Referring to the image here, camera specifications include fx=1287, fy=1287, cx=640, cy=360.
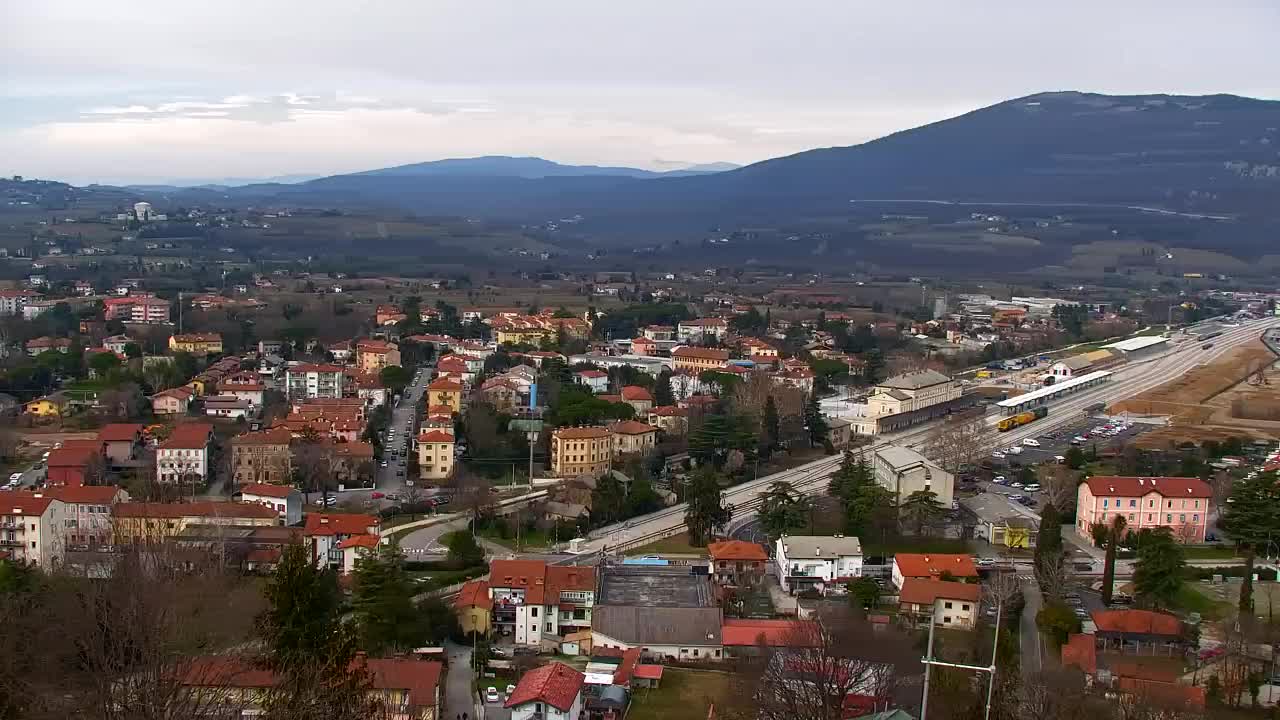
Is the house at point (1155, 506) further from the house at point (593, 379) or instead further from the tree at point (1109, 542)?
the house at point (593, 379)

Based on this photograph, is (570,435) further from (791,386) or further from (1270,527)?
(1270,527)

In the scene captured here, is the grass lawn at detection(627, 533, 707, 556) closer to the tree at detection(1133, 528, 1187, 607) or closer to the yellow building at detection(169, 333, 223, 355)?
the tree at detection(1133, 528, 1187, 607)

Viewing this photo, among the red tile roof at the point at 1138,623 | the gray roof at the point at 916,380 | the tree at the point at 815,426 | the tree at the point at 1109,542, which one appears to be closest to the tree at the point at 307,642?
the red tile roof at the point at 1138,623

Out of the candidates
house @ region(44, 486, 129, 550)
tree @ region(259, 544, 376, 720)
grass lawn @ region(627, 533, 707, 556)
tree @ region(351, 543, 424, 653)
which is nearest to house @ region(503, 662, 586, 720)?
tree @ region(259, 544, 376, 720)

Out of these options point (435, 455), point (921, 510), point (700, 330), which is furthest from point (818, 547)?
point (700, 330)

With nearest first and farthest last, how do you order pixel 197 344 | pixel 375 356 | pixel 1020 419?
pixel 1020 419 < pixel 375 356 < pixel 197 344

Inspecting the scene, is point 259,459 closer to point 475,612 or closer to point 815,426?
point 475,612

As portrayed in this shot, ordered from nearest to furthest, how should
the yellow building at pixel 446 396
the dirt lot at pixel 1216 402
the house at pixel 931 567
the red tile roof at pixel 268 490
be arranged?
the house at pixel 931 567, the red tile roof at pixel 268 490, the dirt lot at pixel 1216 402, the yellow building at pixel 446 396
